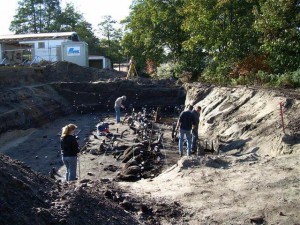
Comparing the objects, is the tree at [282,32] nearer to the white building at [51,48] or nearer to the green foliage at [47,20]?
the white building at [51,48]

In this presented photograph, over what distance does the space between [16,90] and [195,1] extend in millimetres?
13546

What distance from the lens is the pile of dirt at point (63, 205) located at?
5590 millimetres

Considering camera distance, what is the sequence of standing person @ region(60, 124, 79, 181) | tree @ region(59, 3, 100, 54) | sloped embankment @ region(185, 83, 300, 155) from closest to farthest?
1. standing person @ region(60, 124, 79, 181)
2. sloped embankment @ region(185, 83, 300, 155)
3. tree @ region(59, 3, 100, 54)

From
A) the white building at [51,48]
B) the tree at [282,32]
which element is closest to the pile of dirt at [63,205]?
the tree at [282,32]

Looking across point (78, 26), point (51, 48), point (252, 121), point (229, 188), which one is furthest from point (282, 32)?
point (78, 26)

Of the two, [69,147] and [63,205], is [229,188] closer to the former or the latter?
[69,147]

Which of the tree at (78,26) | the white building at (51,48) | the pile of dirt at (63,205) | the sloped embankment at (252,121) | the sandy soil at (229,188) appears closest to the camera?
the pile of dirt at (63,205)

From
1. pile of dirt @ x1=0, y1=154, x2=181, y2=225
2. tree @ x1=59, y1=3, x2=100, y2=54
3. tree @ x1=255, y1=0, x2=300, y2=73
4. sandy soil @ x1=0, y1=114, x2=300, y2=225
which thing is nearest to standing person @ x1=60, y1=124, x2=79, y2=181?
sandy soil @ x1=0, y1=114, x2=300, y2=225

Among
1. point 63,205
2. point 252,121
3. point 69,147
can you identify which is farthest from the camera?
point 252,121

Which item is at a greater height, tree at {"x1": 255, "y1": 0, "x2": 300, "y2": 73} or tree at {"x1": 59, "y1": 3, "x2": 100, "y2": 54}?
tree at {"x1": 59, "y1": 3, "x2": 100, "y2": 54}

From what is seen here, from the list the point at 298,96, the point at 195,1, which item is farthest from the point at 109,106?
the point at 298,96

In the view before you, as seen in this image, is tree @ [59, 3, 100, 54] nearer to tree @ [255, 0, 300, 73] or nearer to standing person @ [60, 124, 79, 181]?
tree @ [255, 0, 300, 73]

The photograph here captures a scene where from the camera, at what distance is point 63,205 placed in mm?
6320

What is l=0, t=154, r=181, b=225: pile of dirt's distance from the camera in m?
5.59
